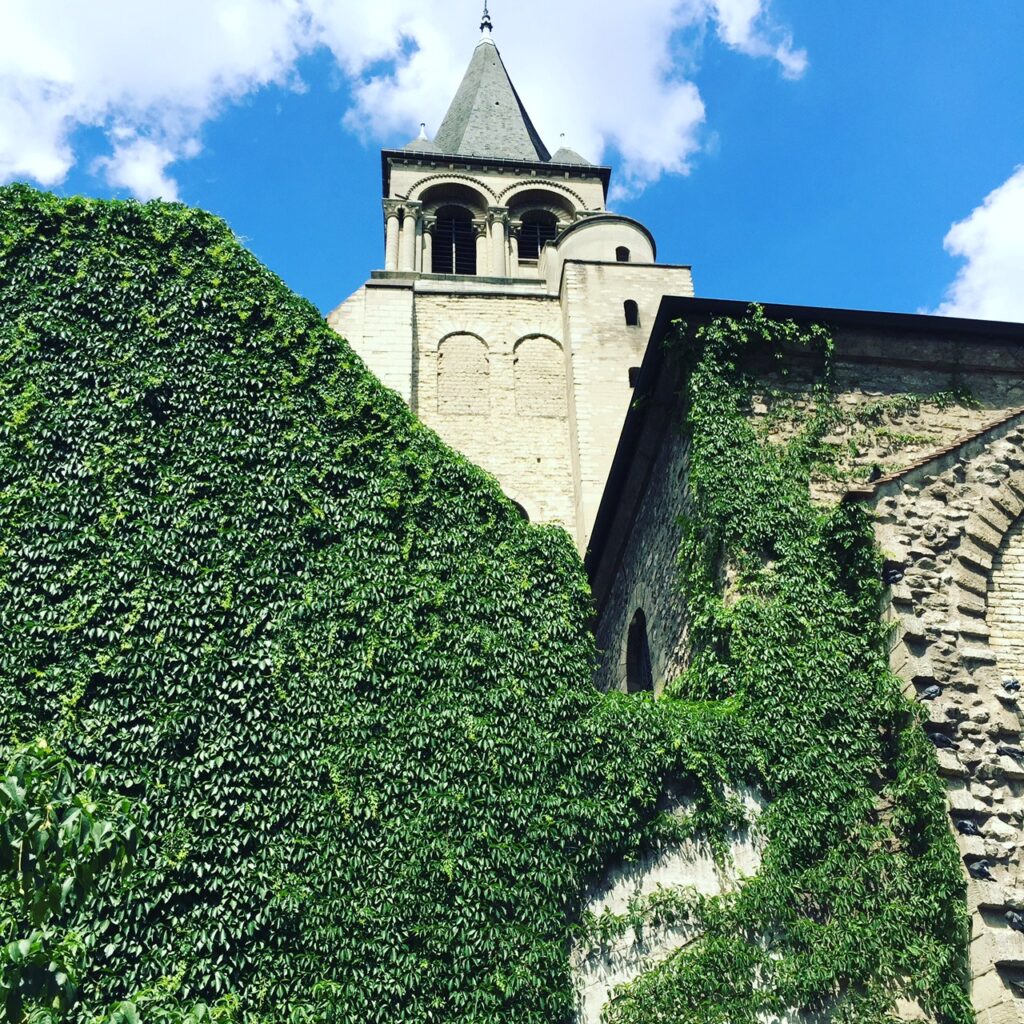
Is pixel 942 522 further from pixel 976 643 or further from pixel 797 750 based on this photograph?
pixel 797 750

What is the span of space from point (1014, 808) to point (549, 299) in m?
21.3

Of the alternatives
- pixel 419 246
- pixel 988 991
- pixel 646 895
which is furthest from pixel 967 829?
pixel 419 246

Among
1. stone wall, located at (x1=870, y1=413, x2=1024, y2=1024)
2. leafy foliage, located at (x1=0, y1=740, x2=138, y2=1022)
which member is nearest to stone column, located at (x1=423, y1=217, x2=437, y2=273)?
stone wall, located at (x1=870, y1=413, x2=1024, y2=1024)

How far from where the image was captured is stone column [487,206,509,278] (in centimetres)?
3108

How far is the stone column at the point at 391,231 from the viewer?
30.3m

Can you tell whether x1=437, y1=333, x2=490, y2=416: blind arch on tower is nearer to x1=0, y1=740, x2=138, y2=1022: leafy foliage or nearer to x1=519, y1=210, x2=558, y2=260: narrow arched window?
x1=519, y1=210, x2=558, y2=260: narrow arched window

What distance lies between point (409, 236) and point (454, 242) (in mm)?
1826

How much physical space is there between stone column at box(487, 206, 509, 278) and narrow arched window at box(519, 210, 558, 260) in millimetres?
679

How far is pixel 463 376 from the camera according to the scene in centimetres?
2583

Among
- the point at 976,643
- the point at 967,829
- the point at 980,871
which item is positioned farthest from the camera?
the point at 976,643

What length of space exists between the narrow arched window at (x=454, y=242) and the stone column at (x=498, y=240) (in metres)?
0.75

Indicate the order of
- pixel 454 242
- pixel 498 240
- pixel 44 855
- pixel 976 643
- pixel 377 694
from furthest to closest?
1. pixel 454 242
2. pixel 498 240
3. pixel 976 643
4. pixel 377 694
5. pixel 44 855

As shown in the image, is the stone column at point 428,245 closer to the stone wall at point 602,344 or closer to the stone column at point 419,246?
the stone column at point 419,246

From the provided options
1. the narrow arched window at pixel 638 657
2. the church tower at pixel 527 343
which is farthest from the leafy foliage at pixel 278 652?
the church tower at pixel 527 343
